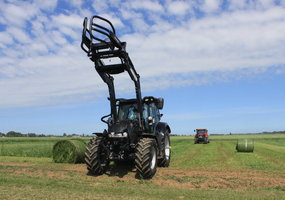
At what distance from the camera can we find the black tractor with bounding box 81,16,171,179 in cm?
910

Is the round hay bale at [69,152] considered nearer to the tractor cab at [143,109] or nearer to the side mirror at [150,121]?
the tractor cab at [143,109]

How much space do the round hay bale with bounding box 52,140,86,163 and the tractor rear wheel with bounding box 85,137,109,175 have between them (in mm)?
3773

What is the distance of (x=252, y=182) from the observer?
28.1 ft

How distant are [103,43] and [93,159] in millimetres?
3641

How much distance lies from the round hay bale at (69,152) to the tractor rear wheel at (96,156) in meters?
3.77

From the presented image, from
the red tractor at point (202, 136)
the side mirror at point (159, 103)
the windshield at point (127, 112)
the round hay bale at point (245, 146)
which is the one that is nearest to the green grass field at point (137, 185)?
the windshield at point (127, 112)

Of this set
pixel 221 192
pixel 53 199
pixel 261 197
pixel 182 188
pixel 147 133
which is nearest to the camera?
pixel 53 199

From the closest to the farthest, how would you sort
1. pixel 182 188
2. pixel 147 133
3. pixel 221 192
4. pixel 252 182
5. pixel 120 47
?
pixel 221 192, pixel 182 188, pixel 252 182, pixel 120 47, pixel 147 133

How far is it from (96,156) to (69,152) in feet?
14.6

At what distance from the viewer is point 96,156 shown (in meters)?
9.64

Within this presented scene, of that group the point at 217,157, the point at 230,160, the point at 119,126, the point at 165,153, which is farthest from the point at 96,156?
the point at 217,157

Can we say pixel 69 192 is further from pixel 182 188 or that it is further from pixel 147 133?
pixel 147 133

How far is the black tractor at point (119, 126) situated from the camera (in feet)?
29.9

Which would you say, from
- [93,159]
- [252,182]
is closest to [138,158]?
[93,159]
